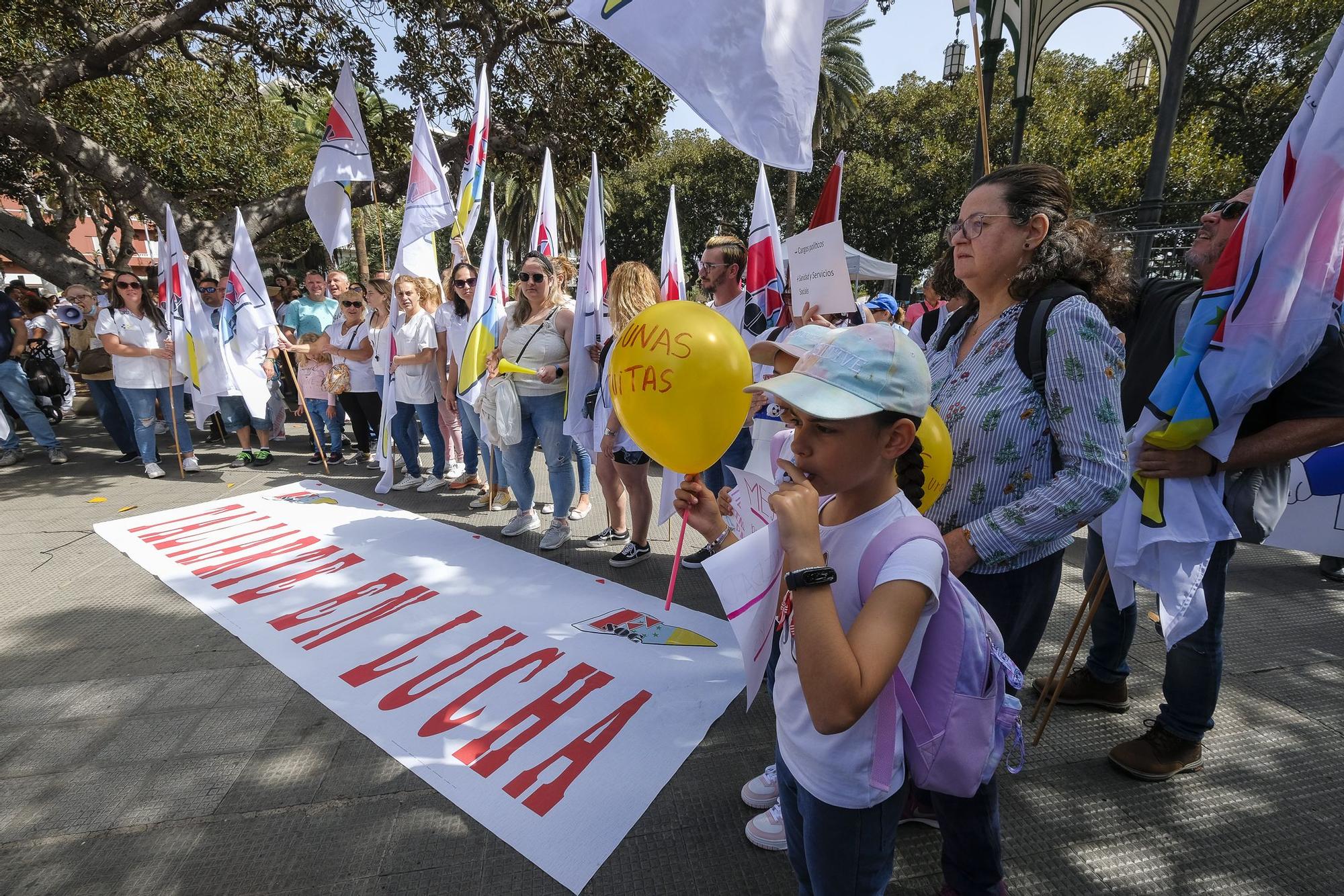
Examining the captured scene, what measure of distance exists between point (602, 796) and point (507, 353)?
292 centimetres

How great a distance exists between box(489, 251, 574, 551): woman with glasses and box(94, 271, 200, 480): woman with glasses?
3.98 metres

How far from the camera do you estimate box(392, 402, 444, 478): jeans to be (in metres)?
5.78

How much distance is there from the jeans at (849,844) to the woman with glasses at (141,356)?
720 centimetres

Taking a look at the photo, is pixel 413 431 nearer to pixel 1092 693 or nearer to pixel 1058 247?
pixel 1092 693

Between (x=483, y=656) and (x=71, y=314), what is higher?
(x=71, y=314)

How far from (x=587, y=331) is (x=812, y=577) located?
3355 millimetres

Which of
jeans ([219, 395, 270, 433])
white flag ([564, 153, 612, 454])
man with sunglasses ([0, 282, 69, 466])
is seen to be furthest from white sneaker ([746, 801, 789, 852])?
man with sunglasses ([0, 282, 69, 466])

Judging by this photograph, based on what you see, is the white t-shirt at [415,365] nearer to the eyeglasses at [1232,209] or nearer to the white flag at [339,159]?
the white flag at [339,159]

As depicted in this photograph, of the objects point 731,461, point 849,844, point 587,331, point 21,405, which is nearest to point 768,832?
point 849,844

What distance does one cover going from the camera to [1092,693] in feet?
8.70

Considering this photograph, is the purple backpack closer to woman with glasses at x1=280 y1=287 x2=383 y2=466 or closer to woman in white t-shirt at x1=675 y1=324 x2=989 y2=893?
woman in white t-shirt at x1=675 y1=324 x2=989 y2=893

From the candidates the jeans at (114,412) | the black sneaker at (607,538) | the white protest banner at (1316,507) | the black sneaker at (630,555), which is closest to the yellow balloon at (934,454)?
the black sneaker at (630,555)

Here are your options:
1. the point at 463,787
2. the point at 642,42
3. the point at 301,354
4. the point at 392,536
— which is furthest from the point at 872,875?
the point at 301,354

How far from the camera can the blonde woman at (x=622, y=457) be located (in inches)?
142
